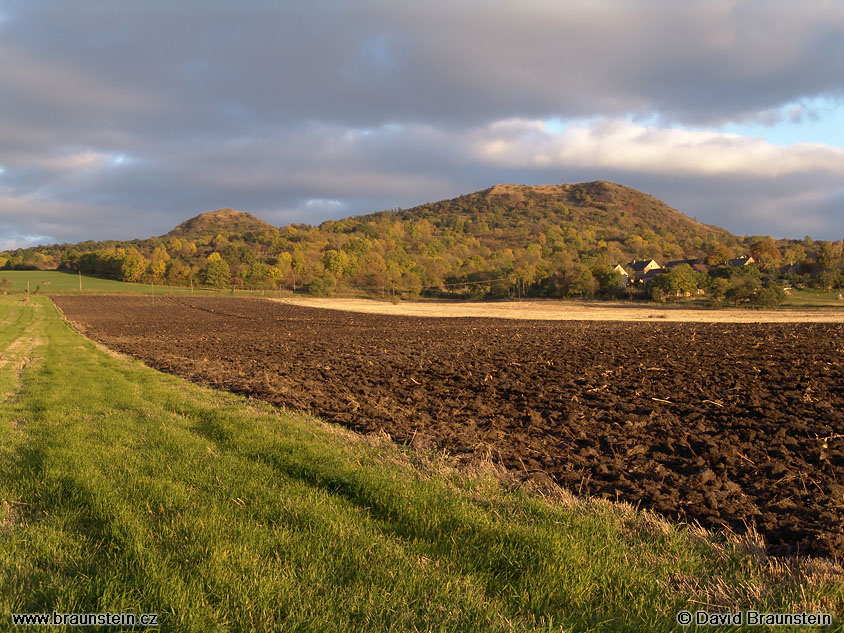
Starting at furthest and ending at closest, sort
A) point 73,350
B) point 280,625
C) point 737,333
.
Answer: point 737,333 < point 73,350 < point 280,625

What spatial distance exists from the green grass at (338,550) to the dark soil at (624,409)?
1.13m

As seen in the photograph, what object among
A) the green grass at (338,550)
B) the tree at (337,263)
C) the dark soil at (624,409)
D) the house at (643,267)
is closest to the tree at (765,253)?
the house at (643,267)

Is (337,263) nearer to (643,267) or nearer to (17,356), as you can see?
(643,267)

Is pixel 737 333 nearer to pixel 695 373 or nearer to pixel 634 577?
→ pixel 695 373

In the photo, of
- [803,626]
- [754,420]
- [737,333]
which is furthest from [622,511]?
[737,333]

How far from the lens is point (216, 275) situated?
12069 centimetres

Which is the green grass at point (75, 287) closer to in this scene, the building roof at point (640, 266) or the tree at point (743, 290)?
the tree at point (743, 290)

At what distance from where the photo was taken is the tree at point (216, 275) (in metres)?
120

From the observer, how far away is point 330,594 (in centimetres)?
336

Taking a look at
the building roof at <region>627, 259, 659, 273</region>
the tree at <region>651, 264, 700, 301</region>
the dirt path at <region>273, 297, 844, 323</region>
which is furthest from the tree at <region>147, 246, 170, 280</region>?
the building roof at <region>627, 259, 659, 273</region>

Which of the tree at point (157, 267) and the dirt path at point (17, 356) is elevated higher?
the tree at point (157, 267)

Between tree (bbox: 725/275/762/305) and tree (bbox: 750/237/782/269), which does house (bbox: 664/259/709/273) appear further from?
tree (bbox: 725/275/762/305)

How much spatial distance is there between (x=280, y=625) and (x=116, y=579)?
3.95 ft

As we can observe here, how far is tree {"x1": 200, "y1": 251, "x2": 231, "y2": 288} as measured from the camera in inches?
4742
